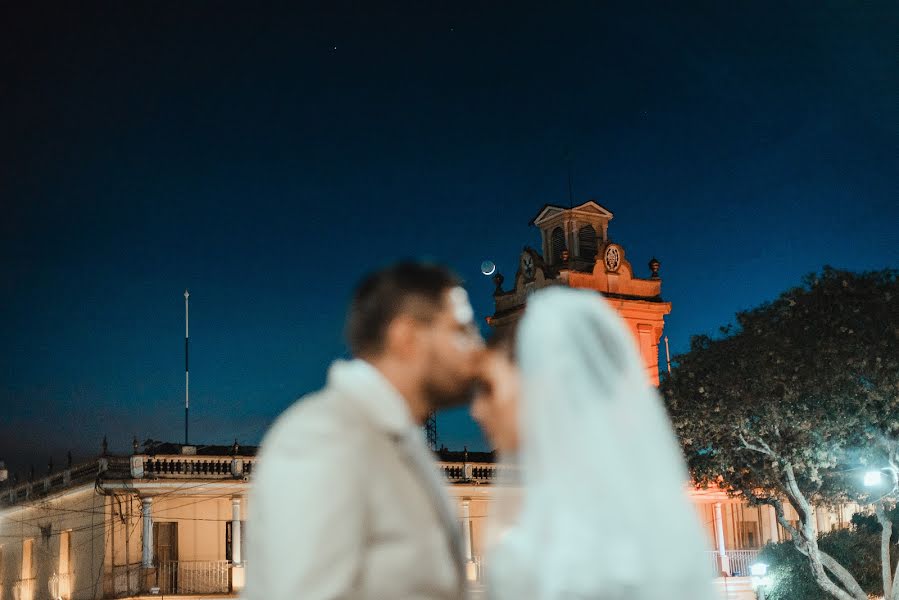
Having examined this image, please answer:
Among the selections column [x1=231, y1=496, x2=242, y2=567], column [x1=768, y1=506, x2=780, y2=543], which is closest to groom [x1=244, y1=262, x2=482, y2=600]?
column [x1=231, y1=496, x2=242, y2=567]

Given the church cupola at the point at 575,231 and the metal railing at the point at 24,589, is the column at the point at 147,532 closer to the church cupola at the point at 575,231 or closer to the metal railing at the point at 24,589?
the metal railing at the point at 24,589

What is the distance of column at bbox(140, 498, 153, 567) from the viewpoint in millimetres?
31797

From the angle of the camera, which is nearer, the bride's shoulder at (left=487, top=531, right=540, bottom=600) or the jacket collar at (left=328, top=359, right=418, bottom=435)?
the jacket collar at (left=328, top=359, right=418, bottom=435)

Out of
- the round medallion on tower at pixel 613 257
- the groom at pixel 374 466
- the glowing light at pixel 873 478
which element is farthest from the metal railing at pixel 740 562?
the groom at pixel 374 466

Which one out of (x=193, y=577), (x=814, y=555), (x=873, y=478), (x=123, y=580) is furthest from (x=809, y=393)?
(x=123, y=580)

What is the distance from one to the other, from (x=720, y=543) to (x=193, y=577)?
1792cm

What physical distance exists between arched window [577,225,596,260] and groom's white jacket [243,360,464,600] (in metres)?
41.3

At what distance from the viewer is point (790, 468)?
26594 millimetres

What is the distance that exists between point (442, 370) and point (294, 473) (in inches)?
24.3

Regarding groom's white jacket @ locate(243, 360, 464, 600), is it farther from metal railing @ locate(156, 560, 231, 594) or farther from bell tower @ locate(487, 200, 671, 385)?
bell tower @ locate(487, 200, 671, 385)

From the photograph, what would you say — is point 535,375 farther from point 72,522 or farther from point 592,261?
point 592,261

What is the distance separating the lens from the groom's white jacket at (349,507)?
271 centimetres

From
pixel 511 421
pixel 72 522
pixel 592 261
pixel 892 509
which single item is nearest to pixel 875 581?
pixel 892 509

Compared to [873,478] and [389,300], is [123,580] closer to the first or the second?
[873,478]
